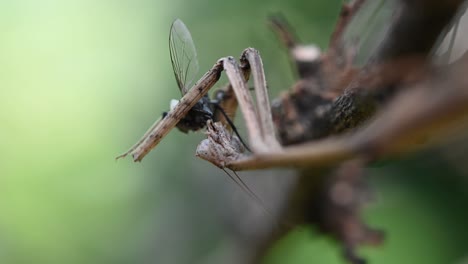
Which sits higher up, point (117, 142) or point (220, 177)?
point (117, 142)

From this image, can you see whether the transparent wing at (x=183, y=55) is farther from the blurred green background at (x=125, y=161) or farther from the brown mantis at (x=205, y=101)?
the blurred green background at (x=125, y=161)

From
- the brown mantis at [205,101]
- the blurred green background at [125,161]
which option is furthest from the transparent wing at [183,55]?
the blurred green background at [125,161]

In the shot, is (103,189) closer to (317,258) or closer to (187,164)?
(187,164)

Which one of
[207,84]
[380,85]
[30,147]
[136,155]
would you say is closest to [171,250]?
[30,147]

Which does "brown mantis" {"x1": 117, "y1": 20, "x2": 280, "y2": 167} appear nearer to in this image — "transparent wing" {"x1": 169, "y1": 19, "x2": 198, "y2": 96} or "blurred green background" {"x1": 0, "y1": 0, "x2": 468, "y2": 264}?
"transparent wing" {"x1": 169, "y1": 19, "x2": 198, "y2": 96}

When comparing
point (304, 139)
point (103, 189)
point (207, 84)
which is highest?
point (207, 84)

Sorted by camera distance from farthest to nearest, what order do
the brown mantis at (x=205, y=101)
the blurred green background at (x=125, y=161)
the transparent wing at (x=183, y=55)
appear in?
the blurred green background at (x=125, y=161)
the transparent wing at (x=183, y=55)
the brown mantis at (x=205, y=101)
